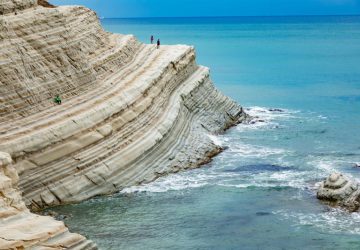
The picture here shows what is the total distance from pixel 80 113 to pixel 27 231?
40.4 ft

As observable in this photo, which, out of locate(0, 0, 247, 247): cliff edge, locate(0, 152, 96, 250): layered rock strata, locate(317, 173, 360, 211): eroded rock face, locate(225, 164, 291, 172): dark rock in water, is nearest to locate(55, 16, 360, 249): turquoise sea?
locate(225, 164, 291, 172): dark rock in water

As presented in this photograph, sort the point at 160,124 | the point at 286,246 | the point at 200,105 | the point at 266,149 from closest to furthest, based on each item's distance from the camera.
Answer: the point at 286,246, the point at 160,124, the point at 266,149, the point at 200,105

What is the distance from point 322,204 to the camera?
27.4 metres

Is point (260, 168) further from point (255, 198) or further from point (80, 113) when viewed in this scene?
point (80, 113)

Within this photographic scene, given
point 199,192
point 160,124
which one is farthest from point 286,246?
point 160,124

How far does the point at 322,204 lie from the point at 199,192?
504 centimetres

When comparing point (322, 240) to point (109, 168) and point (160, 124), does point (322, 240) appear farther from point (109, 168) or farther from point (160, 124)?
point (160, 124)

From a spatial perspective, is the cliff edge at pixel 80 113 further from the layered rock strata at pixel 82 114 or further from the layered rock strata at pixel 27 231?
the layered rock strata at pixel 27 231

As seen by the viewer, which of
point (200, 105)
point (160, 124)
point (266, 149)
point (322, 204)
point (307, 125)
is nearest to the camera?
point (322, 204)

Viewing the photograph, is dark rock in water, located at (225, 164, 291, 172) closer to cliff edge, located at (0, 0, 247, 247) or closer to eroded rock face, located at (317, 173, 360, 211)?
cliff edge, located at (0, 0, 247, 247)

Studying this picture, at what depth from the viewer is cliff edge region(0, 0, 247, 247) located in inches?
1051

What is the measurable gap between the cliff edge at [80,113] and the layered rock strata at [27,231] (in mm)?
6685

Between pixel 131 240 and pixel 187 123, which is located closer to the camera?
pixel 131 240

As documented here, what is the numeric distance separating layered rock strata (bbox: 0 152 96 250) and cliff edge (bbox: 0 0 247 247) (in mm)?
6685
